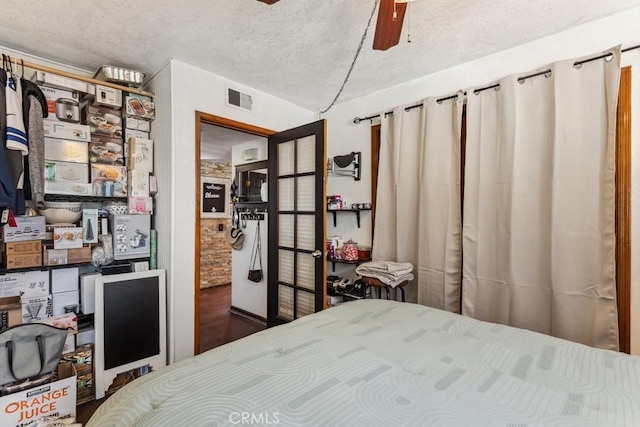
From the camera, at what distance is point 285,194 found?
2977 millimetres

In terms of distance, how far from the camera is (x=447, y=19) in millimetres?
1805

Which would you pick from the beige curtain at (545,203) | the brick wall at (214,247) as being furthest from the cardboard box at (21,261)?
the brick wall at (214,247)

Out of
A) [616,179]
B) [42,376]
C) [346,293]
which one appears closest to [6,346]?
[42,376]

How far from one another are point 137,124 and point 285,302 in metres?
2.12

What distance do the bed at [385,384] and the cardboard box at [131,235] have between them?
1679 millimetres

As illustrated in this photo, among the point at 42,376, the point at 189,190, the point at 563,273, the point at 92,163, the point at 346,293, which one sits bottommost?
the point at 42,376

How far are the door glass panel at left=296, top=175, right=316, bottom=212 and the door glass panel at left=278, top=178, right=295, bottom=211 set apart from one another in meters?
0.12

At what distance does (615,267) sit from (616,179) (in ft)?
1.71

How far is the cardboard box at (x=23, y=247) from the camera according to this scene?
6.17ft

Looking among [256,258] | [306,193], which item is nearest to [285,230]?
[306,193]

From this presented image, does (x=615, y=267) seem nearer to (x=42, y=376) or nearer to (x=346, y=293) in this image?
(x=346, y=293)

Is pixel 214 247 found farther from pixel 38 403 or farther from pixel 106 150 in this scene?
pixel 38 403

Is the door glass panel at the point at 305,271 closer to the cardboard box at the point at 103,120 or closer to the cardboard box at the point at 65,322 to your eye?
the cardboard box at the point at 65,322

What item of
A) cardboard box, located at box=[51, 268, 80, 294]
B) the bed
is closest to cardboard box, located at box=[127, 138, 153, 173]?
cardboard box, located at box=[51, 268, 80, 294]
